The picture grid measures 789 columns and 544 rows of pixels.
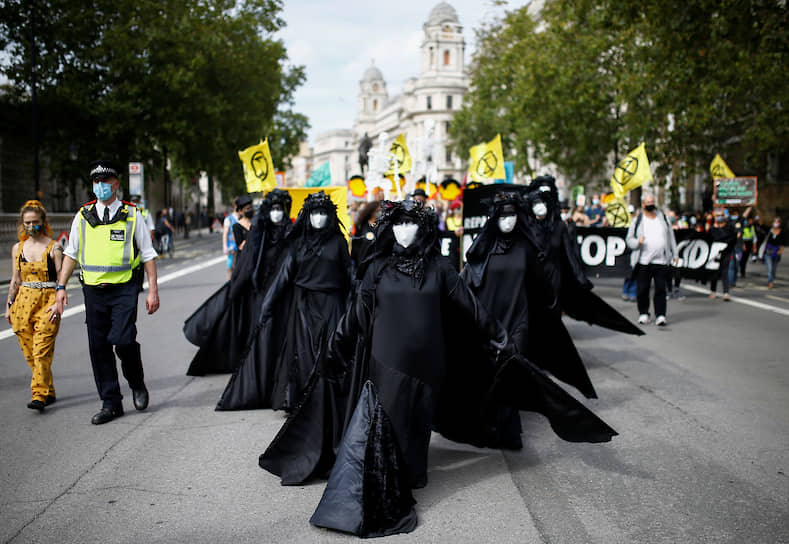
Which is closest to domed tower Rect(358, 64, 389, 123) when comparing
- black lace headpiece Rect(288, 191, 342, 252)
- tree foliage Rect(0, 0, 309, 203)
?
tree foliage Rect(0, 0, 309, 203)

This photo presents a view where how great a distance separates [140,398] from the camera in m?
6.14

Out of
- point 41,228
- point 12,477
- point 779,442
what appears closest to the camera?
point 12,477

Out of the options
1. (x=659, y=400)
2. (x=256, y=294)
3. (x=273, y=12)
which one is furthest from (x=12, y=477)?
(x=273, y=12)

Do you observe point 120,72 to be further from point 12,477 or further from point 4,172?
point 12,477

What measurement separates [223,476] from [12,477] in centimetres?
130

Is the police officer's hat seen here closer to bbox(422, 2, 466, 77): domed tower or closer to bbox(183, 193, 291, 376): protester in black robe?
bbox(183, 193, 291, 376): protester in black robe

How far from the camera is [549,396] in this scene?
14.3ft

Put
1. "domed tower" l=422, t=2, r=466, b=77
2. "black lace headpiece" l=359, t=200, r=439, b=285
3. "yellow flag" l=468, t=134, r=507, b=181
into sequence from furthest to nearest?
1. "domed tower" l=422, t=2, r=466, b=77
2. "yellow flag" l=468, t=134, r=507, b=181
3. "black lace headpiece" l=359, t=200, r=439, b=285

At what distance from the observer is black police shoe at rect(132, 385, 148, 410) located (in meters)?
6.13

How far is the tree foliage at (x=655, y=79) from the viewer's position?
1483 cm

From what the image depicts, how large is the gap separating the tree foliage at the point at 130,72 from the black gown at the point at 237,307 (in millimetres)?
25661

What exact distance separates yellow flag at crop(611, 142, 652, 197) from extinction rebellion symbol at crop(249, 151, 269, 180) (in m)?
7.73

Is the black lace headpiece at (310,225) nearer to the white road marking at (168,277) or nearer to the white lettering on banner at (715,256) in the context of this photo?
the white road marking at (168,277)

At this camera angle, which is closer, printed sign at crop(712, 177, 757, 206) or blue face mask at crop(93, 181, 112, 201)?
blue face mask at crop(93, 181, 112, 201)
